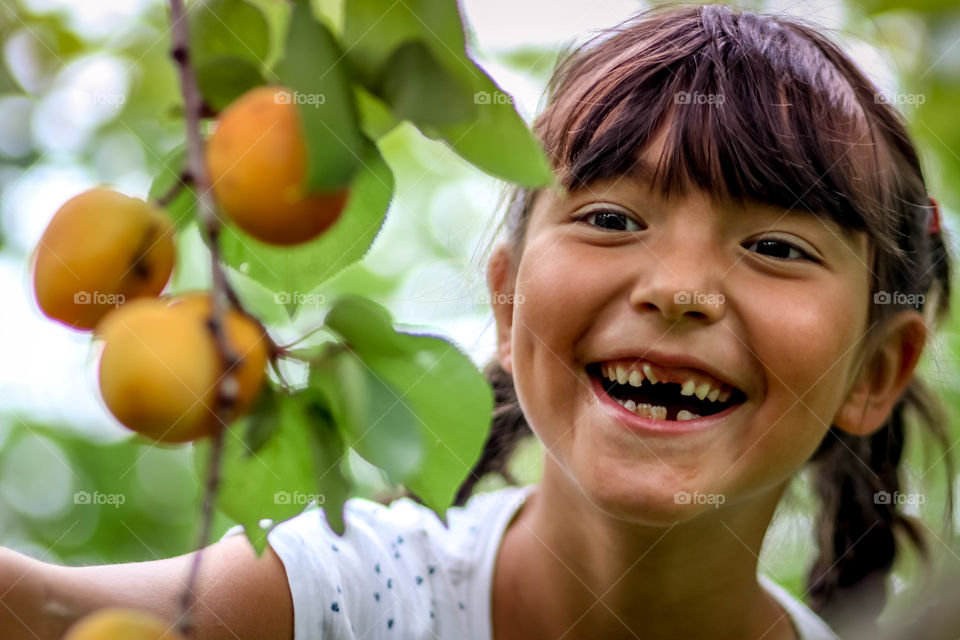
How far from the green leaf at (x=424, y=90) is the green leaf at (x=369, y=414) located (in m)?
0.14

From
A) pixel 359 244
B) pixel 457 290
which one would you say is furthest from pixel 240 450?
pixel 457 290

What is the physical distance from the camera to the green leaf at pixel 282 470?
50cm

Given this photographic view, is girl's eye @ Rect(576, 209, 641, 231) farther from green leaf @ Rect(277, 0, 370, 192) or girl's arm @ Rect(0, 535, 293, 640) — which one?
green leaf @ Rect(277, 0, 370, 192)

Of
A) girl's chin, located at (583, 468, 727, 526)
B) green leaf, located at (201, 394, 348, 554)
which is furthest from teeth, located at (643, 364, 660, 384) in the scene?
green leaf, located at (201, 394, 348, 554)

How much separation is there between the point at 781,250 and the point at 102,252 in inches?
33.5

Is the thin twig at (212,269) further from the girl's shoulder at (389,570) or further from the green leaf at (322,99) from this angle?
the girl's shoulder at (389,570)

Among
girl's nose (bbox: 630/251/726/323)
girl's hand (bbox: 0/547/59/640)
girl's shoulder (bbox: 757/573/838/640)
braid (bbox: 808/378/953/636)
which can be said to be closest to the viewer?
girl's hand (bbox: 0/547/59/640)

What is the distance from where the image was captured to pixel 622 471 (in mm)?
1112

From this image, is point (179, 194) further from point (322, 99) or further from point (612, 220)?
point (612, 220)

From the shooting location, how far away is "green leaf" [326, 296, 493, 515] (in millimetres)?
526

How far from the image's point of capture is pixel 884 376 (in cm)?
135

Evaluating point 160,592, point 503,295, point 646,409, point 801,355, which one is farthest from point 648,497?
point 160,592

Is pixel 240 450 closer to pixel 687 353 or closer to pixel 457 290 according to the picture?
pixel 687 353

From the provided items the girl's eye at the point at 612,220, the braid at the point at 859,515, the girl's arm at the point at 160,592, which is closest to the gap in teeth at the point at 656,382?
the girl's eye at the point at 612,220
